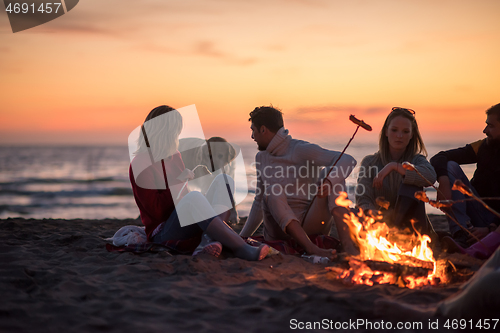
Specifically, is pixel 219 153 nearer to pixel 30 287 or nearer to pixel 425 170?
pixel 425 170

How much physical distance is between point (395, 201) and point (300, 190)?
109 centimetres

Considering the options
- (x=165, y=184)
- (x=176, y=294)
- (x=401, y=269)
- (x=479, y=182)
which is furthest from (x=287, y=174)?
(x=479, y=182)

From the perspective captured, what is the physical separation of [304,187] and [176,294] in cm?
210

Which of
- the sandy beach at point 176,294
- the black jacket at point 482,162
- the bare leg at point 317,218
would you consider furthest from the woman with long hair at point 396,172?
the sandy beach at point 176,294

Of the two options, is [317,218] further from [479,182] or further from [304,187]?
[479,182]

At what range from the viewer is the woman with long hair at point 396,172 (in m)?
4.00

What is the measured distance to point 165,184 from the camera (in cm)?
388

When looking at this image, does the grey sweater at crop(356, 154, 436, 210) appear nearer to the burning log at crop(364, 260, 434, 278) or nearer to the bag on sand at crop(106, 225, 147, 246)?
the burning log at crop(364, 260, 434, 278)

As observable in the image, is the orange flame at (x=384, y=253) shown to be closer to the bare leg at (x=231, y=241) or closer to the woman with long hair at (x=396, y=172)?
the woman with long hair at (x=396, y=172)

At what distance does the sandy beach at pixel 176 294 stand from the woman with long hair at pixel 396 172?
1219 millimetres

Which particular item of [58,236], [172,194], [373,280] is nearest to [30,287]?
[172,194]

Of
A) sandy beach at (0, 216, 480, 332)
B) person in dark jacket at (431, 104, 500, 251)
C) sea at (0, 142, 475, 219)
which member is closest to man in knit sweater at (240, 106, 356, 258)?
sea at (0, 142, 475, 219)

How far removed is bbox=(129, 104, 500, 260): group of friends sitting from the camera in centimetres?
378

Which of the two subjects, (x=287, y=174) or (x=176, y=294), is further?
(x=287, y=174)
